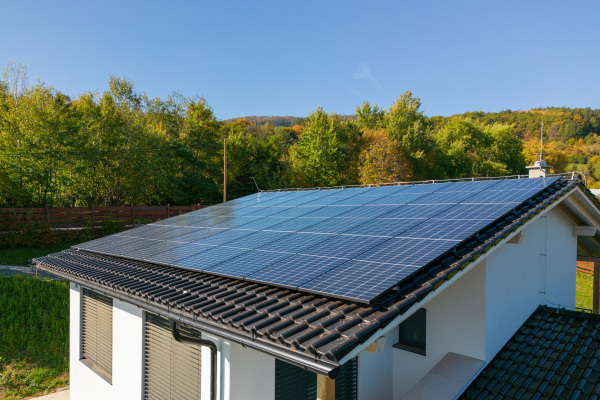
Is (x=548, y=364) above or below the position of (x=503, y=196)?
below

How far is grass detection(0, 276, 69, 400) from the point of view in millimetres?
12742

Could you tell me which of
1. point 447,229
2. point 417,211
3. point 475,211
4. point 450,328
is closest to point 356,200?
point 417,211

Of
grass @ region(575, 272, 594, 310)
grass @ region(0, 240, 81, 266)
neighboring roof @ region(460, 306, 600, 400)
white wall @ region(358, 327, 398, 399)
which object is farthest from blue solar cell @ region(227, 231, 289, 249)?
grass @ region(0, 240, 81, 266)

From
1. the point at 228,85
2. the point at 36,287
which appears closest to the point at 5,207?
the point at 36,287

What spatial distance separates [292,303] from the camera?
4500mm

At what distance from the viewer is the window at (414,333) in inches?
278

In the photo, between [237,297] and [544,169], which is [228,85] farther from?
[237,297]

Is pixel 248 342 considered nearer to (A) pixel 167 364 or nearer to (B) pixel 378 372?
(A) pixel 167 364

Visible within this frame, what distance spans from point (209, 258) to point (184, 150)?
34.7m

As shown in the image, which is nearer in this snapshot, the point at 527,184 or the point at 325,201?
the point at 527,184

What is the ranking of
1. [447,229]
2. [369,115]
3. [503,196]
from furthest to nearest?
1. [369,115]
2. [503,196]
3. [447,229]

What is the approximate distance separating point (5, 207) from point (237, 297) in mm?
29459

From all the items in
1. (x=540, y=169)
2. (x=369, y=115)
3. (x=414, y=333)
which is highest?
(x=369, y=115)

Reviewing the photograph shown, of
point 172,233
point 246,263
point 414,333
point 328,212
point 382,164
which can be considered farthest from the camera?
point 382,164
